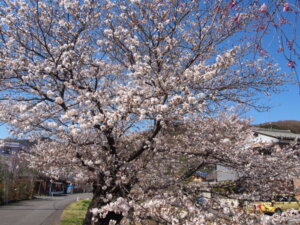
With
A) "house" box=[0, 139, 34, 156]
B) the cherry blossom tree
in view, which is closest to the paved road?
"house" box=[0, 139, 34, 156]

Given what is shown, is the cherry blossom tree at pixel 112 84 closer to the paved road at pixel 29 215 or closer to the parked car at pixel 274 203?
the parked car at pixel 274 203

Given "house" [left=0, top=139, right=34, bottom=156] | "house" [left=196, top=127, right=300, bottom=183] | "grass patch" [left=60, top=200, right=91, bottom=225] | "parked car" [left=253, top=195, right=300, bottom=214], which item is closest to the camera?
"parked car" [left=253, top=195, right=300, bottom=214]

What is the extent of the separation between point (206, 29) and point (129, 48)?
156 cm

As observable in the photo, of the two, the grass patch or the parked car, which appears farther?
the grass patch

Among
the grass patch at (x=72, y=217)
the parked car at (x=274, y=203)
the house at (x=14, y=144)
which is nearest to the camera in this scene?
the parked car at (x=274, y=203)

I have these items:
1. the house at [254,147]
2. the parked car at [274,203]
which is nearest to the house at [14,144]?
the house at [254,147]

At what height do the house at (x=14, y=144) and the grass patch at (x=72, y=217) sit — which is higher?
the house at (x=14, y=144)

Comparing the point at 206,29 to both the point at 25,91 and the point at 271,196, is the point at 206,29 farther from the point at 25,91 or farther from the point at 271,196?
the point at 25,91

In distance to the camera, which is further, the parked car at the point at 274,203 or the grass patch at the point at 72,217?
the grass patch at the point at 72,217

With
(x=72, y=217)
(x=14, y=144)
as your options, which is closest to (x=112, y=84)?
(x=14, y=144)

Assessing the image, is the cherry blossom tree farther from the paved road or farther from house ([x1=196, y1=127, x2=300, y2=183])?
the paved road

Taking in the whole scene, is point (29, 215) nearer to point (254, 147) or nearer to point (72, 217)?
point (72, 217)

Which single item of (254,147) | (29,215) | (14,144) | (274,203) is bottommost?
(29,215)

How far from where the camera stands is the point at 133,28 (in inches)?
206
